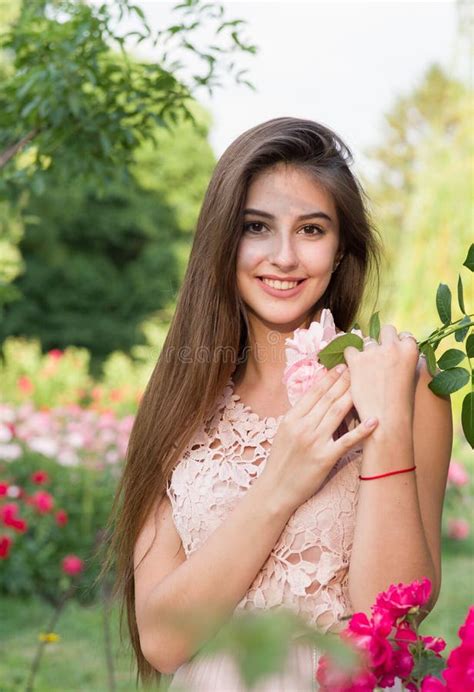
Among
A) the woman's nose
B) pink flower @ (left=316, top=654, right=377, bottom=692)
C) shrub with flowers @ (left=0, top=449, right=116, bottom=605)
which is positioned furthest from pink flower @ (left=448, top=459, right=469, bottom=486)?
pink flower @ (left=316, top=654, right=377, bottom=692)

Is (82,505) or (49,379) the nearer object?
(82,505)

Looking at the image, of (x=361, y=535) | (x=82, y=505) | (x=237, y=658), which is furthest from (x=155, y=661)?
(x=82, y=505)

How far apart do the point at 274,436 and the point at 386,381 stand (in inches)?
15.3

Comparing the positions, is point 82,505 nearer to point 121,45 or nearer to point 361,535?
point 121,45

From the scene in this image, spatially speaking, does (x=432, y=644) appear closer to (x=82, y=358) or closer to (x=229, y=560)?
(x=229, y=560)

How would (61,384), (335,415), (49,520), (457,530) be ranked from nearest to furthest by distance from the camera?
1. (335,415)
2. (49,520)
3. (457,530)
4. (61,384)

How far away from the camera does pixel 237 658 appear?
47 centimetres

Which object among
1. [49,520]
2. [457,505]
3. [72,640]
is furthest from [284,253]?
[457,505]

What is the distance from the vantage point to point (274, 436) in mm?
1904

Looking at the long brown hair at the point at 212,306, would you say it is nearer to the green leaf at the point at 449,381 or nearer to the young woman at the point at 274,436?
the young woman at the point at 274,436

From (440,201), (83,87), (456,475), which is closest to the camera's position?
(83,87)

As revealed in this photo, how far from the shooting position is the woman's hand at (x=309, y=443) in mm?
1641

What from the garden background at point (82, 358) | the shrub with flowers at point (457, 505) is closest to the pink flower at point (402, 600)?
the garden background at point (82, 358)

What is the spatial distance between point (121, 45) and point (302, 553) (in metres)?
1.45
